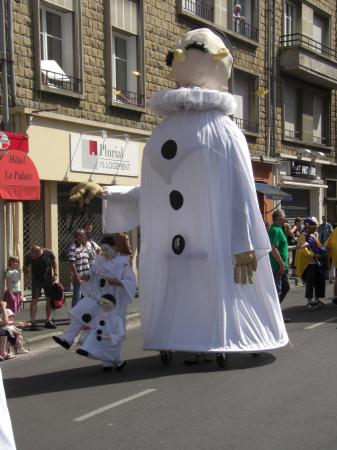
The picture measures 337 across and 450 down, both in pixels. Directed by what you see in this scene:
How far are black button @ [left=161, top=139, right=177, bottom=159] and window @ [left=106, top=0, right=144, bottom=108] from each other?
27.8ft

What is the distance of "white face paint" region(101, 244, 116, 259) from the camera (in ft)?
23.8

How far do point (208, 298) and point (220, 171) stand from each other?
50.6 inches

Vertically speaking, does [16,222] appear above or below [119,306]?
above

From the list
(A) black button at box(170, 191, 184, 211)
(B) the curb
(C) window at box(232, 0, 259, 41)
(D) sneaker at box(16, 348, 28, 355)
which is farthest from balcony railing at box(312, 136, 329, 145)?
(A) black button at box(170, 191, 184, 211)

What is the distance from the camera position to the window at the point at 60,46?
13734mm

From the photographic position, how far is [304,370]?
683cm

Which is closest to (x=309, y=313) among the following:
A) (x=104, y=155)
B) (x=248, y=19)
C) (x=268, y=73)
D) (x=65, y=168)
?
(x=65, y=168)

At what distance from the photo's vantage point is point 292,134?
936 inches

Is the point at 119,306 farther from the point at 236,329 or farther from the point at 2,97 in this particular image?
the point at 2,97

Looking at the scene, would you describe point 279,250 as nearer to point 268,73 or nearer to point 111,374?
point 111,374

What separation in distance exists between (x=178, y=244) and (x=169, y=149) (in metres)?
0.99

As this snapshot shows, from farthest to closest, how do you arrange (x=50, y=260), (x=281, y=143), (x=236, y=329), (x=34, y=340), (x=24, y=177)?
(x=281, y=143)
(x=24, y=177)
(x=50, y=260)
(x=34, y=340)
(x=236, y=329)

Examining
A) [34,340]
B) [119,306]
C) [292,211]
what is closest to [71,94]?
[34,340]

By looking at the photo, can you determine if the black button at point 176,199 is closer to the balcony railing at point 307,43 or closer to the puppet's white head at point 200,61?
the puppet's white head at point 200,61
